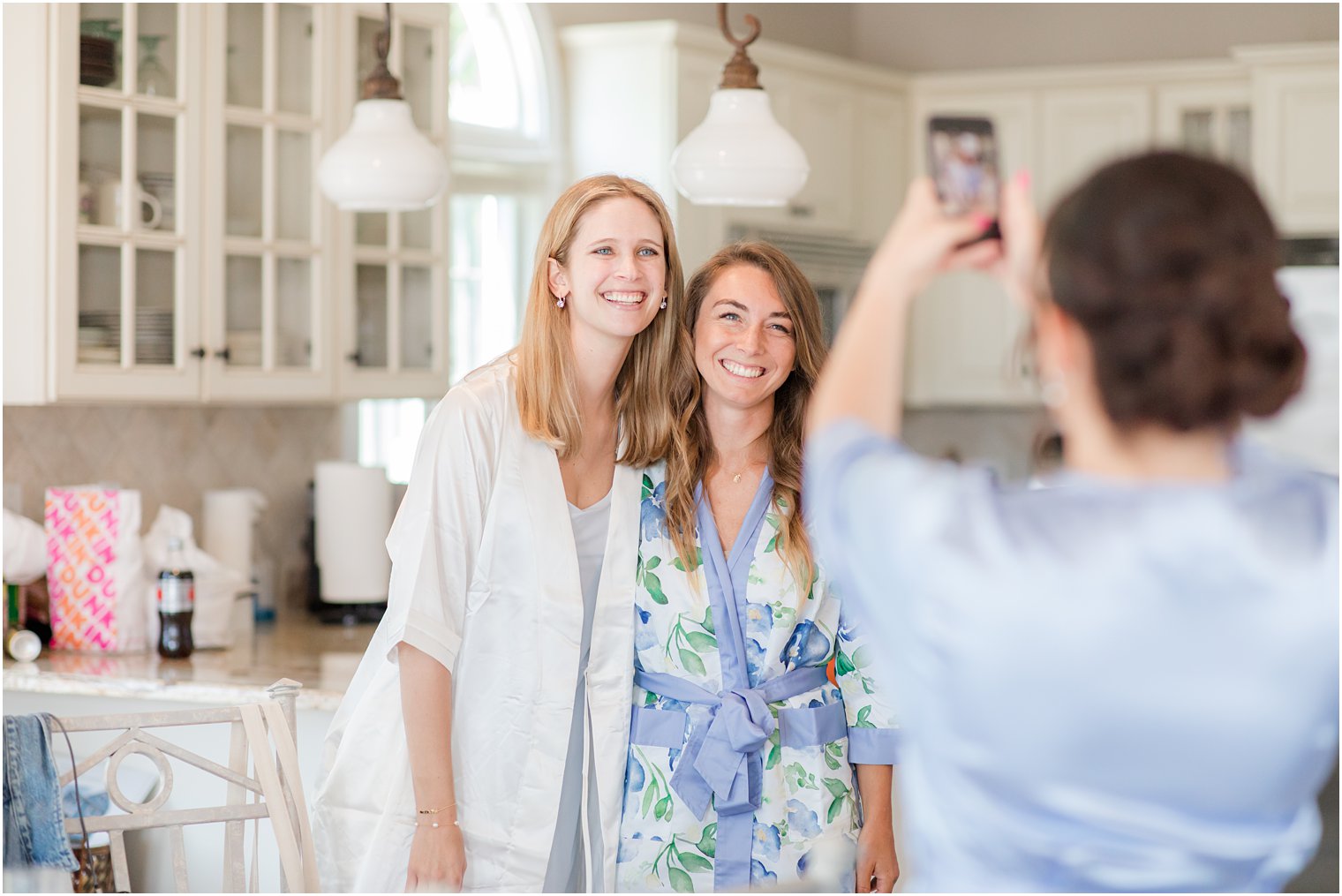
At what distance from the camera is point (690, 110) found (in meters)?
4.35

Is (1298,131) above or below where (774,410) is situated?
above

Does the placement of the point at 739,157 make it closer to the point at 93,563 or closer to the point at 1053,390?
the point at 1053,390

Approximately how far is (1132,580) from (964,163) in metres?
0.33

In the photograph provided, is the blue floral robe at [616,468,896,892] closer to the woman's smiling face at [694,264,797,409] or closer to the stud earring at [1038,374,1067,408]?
the woman's smiling face at [694,264,797,409]

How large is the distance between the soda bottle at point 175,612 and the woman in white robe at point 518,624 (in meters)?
1.15

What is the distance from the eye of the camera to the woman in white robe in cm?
192

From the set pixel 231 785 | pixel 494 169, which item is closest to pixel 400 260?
pixel 494 169

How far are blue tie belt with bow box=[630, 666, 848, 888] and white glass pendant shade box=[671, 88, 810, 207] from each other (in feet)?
2.81

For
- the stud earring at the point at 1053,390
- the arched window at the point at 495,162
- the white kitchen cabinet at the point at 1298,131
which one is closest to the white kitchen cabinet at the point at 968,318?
the white kitchen cabinet at the point at 1298,131

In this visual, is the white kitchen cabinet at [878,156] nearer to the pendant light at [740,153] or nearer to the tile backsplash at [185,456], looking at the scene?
the tile backsplash at [185,456]

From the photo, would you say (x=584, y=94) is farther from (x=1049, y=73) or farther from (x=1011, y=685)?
(x=1011, y=685)

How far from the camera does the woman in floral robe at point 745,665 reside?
1.91 metres

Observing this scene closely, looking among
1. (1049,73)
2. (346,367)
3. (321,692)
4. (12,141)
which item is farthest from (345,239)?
(1049,73)

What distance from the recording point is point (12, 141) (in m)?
2.91
